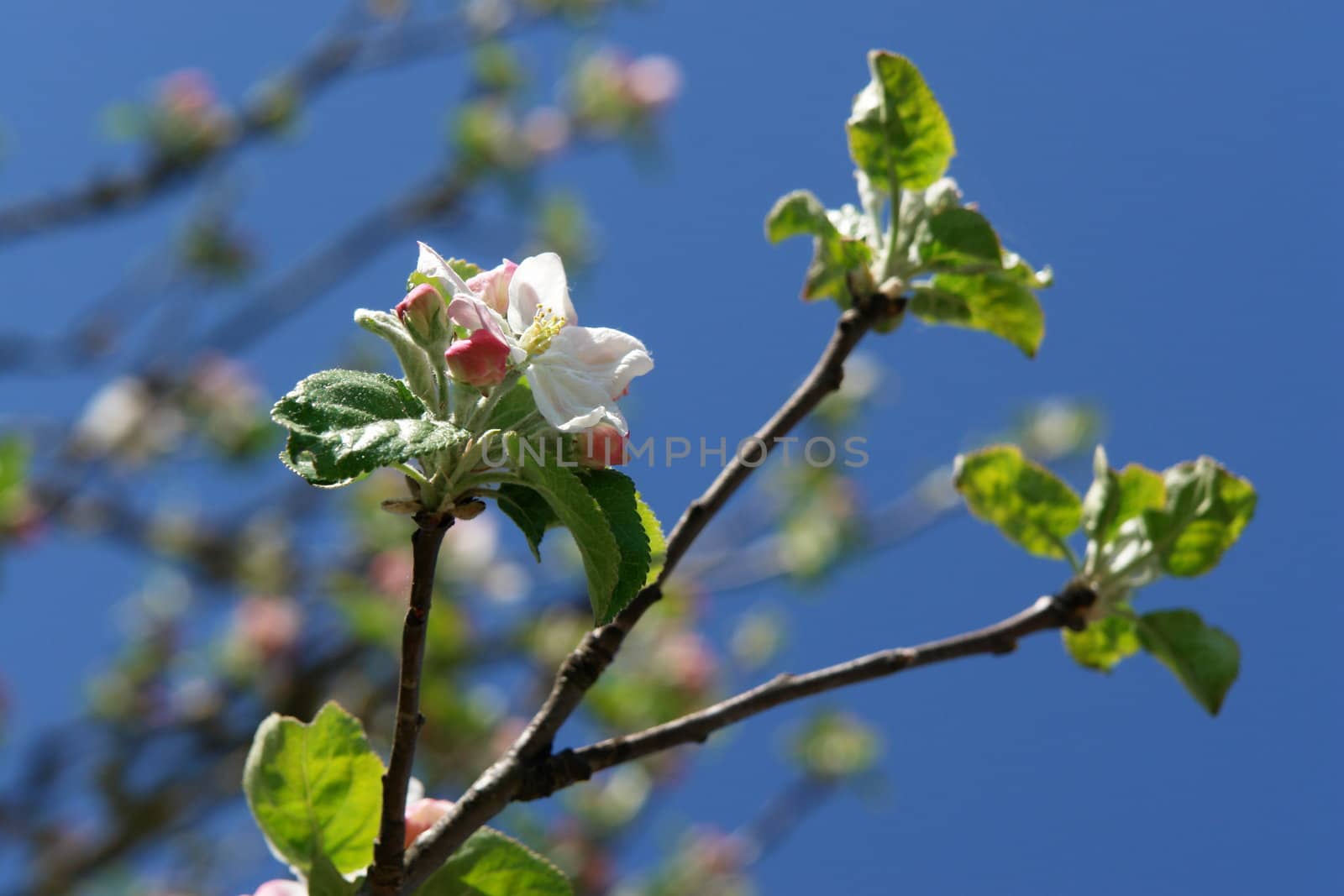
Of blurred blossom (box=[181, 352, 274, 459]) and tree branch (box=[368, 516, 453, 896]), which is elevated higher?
blurred blossom (box=[181, 352, 274, 459])

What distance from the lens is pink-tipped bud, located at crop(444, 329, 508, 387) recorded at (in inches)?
33.6

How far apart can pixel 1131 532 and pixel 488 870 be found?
810mm

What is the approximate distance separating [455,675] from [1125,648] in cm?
290

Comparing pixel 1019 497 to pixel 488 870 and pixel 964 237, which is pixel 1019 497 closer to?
pixel 964 237

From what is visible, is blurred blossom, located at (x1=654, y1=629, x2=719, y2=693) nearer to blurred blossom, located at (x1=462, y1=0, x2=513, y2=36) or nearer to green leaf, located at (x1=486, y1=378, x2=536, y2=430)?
blurred blossom, located at (x1=462, y1=0, x2=513, y2=36)

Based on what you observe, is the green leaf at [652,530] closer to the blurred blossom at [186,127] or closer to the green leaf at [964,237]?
the green leaf at [964,237]

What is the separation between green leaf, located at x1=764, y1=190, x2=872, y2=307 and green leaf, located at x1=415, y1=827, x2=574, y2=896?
27.4 inches

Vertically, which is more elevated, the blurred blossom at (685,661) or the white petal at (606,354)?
the blurred blossom at (685,661)

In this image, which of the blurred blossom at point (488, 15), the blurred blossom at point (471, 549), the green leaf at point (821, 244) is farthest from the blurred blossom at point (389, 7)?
the green leaf at point (821, 244)

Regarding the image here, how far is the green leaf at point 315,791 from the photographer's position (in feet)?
3.35

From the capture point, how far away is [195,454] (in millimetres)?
5387

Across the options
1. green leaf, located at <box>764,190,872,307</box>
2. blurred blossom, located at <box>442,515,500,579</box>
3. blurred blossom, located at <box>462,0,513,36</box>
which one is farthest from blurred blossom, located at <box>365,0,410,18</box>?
green leaf, located at <box>764,190,872,307</box>

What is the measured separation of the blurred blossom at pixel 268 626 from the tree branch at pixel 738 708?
361cm

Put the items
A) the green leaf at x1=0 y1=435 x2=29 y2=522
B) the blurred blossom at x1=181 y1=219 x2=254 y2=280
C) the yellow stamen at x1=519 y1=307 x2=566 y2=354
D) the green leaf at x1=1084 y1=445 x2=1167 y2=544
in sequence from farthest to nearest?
the blurred blossom at x1=181 y1=219 x2=254 y2=280
the green leaf at x1=0 y1=435 x2=29 y2=522
the green leaf at x1=1084 y1=445 x2=1167 y2=544
the yellow stamen at x1=519 y1=307 x2=566 y2=354
